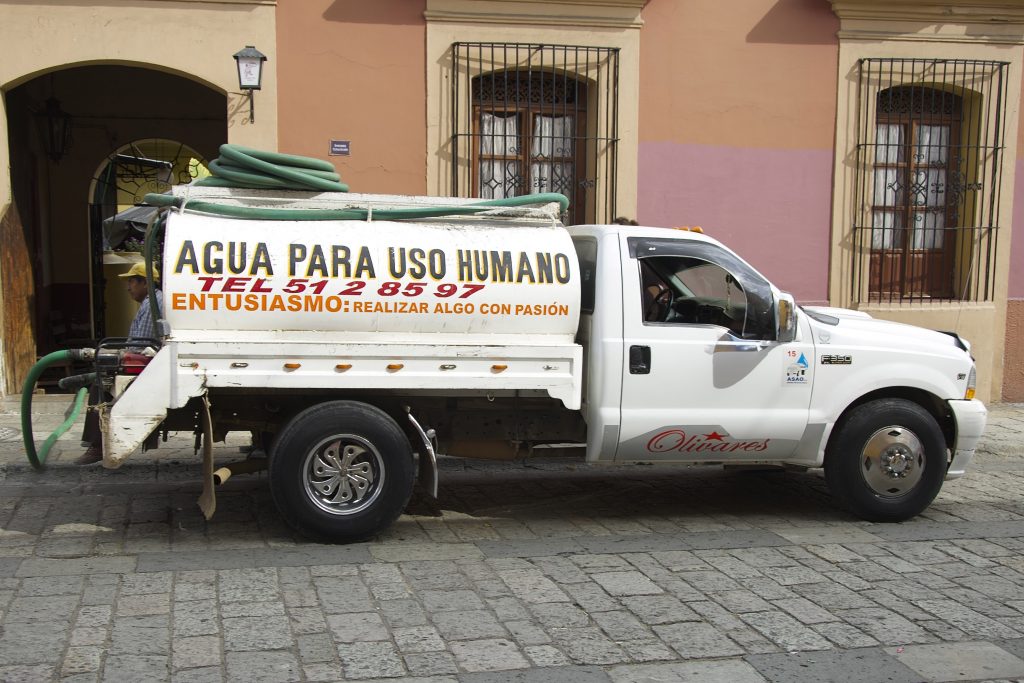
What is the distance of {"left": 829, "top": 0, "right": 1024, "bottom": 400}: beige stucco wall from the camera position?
1144cm

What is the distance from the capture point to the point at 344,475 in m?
5.93

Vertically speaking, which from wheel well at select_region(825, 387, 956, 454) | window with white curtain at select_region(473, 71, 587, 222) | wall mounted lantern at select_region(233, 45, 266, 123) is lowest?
wheel well at select_region(825, 387, 956, 454)

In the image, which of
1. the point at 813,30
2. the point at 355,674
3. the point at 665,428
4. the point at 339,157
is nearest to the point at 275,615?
the point at 355,674

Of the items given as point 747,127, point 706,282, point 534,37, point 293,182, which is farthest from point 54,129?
point 706,282

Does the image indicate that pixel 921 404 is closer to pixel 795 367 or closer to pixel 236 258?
pixel 795 367

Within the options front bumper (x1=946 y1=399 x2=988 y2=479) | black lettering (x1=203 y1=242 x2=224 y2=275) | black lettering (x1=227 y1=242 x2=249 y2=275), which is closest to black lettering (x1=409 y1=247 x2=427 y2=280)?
black lettering (x1=227 y1=242 x2=249 y2=275)

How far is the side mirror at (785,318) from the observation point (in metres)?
6.41

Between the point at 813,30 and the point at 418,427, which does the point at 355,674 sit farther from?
the point at 813,30

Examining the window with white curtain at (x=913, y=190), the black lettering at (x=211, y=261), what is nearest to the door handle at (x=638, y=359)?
the black lettering at (x=211, y=261)

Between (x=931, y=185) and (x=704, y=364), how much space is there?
697 centimetres

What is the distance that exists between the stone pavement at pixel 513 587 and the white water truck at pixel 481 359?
435 mm

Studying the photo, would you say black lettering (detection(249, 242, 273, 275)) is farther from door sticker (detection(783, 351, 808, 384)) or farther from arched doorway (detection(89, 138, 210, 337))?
arched doorway (detection(89, 138, 210, 337))

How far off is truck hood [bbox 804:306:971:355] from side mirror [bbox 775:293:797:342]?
20 cm

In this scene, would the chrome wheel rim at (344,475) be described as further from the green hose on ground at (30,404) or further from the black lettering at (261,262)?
the green hose on ground at (30,404)
